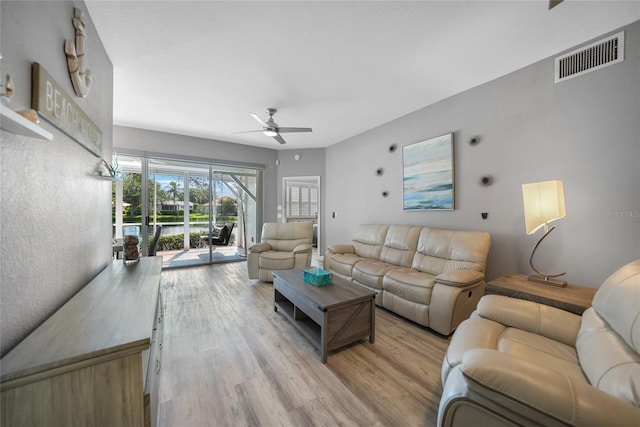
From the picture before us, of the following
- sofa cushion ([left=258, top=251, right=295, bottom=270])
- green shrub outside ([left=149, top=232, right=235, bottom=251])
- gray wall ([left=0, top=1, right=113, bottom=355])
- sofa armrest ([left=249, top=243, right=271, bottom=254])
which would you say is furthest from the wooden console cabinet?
green shrub outside ([left=149, top=232, right=235, bottom=251])

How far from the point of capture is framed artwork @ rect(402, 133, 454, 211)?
3.14 metres

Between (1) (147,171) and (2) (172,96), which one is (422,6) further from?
(1) (147,171)

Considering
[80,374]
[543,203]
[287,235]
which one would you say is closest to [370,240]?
[287,235]

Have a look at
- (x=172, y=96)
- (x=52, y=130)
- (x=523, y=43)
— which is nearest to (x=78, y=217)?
(x=52, y=130)

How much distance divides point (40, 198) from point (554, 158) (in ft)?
12.7

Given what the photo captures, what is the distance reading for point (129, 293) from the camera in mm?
1404

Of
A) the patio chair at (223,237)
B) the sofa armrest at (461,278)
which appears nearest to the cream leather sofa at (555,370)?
the sofa armrest at (461,278)

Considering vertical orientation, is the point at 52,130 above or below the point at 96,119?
below

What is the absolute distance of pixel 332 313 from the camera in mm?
1947

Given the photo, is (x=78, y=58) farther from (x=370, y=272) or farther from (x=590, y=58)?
(x=590, y=58)

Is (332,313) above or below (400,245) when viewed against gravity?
below

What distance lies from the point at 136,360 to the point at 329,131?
4.37m

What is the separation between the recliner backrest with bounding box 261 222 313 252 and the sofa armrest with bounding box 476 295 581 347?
3.09m

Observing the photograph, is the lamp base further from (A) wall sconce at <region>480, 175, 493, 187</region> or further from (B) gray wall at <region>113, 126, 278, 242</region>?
(B) gray wall at <region>113, 126, 278, 242</region>
